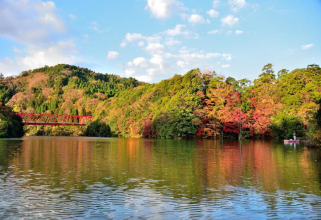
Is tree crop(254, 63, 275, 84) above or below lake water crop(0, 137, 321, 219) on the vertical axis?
above

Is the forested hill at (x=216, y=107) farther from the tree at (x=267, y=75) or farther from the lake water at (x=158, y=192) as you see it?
the lake water at (x=158, y=192)

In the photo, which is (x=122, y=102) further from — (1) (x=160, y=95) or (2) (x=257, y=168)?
(2) (x=257, y=168)

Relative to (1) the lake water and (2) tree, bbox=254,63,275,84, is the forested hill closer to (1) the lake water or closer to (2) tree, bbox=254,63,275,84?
(2) tree, bbox=254,63,275,84

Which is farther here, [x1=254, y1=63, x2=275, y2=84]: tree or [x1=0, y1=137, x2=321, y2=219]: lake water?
Answer: [x1=254, y1=63, x2=275, y2=84]: tree

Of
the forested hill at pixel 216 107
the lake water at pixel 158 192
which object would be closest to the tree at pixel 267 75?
the forested hill at pixel 216 107

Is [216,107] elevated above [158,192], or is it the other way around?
[216,107]

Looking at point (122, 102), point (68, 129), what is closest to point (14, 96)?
point (68, 129)

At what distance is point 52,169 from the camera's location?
16750mm

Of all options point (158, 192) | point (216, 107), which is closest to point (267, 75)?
point (216, 107)

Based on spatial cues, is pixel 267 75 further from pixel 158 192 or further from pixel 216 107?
pixel 158 192

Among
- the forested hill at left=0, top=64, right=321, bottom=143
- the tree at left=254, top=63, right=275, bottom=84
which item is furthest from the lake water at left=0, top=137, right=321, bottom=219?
the tree at left=254, top=63, right=275, bottom=84

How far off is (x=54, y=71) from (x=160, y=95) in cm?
9911

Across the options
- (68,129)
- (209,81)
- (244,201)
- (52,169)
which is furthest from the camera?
(68,129)

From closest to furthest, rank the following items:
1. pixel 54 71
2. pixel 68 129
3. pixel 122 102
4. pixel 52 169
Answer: pixel 52 169 → pixel 122 102 → pixel 68 129 → pixel 54 71
